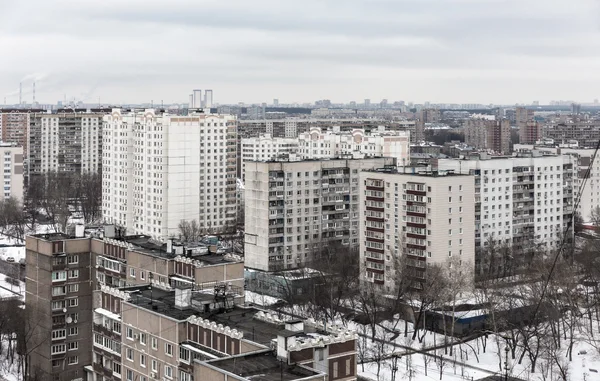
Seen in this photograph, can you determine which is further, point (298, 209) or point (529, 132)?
point (529, 132)

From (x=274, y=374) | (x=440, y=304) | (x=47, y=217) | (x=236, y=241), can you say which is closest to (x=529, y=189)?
(x=440, y=304)

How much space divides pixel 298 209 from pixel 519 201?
21.4ft

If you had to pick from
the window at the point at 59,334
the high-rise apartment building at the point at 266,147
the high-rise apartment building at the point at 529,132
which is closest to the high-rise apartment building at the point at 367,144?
the high-rise apartment building at the point at 266,147

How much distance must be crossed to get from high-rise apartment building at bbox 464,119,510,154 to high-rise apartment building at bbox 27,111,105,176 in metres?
37.4

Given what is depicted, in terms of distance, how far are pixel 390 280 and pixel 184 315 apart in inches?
440

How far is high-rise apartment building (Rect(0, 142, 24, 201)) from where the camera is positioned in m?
37.5

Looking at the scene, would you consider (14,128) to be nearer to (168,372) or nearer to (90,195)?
(90,195)

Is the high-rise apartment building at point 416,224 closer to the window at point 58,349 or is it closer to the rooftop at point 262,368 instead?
the window at point 58,349

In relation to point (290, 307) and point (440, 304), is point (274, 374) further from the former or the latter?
point (290, 307)

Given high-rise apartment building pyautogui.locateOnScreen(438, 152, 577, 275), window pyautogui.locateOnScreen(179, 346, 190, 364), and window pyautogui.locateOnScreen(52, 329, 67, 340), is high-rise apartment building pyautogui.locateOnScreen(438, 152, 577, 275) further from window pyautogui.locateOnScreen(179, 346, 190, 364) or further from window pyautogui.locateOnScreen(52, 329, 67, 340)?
window pyautogui.locateOnScreen(179, 346, 190, 364)

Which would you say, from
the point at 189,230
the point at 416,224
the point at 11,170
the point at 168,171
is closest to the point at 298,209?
the point at 416,224

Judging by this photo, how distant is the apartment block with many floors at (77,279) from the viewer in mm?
13992

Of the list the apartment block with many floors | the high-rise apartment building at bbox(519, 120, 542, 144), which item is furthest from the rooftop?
the high-rise apartment building at bbox(519, 120, 542, 144)

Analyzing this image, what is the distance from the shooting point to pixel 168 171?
3091cm
